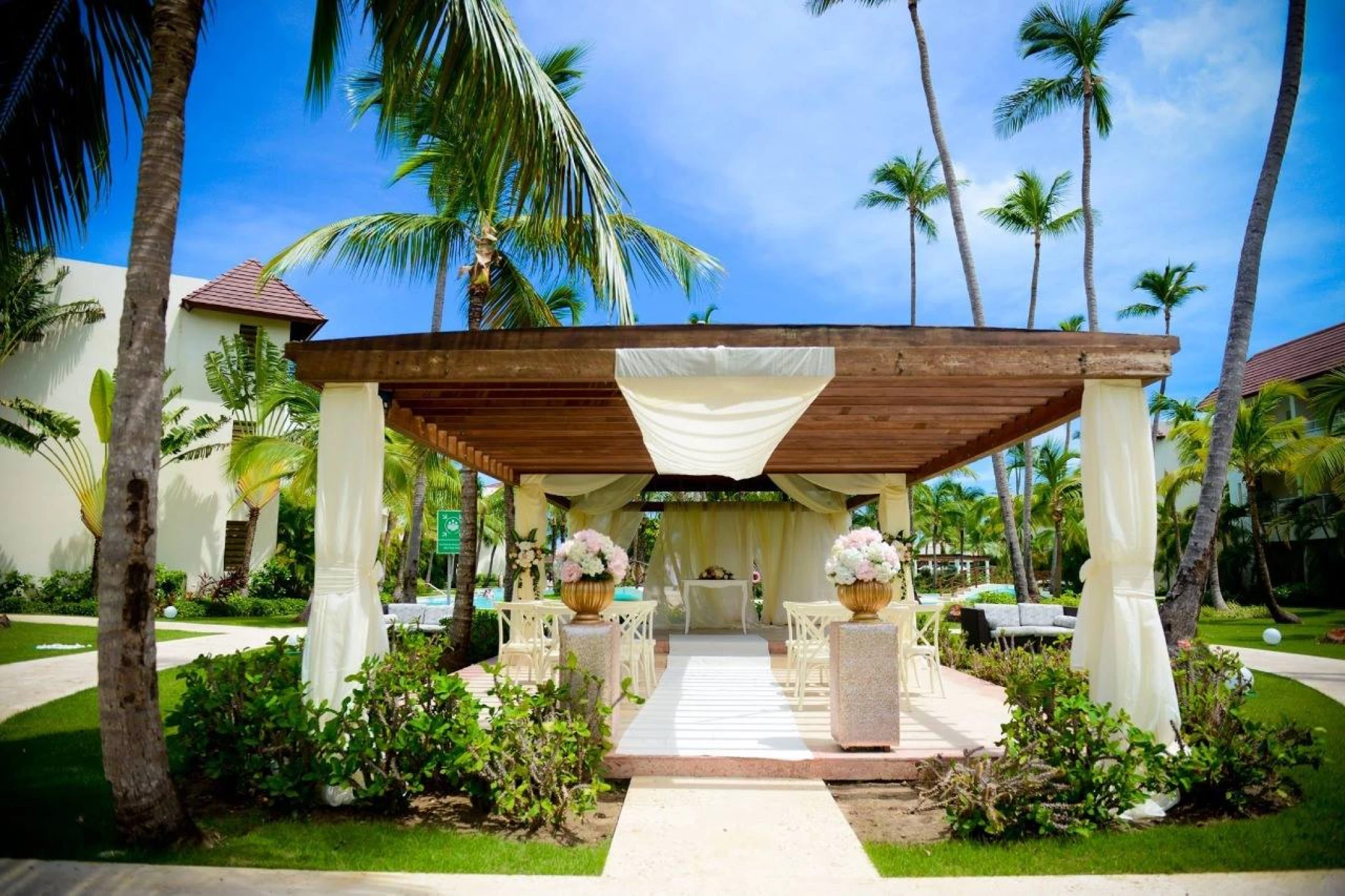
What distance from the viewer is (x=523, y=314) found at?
11641 mm

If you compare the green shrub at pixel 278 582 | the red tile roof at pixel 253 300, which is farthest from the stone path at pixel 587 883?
the red tile roof at pixel 253 300

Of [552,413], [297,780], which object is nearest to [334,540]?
[297,780]

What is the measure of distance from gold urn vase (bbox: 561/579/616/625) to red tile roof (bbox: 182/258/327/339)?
1632 centimetres

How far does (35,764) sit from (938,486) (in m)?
43.5

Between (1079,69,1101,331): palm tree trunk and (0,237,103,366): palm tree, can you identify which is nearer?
(1079,69,1101,331): palm tree trunk

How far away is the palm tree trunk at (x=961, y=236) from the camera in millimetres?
13766

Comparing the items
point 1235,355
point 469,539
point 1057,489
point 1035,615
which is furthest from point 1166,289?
point 469,539

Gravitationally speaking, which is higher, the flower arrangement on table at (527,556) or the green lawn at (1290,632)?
the flower arrangement on table at (527,556)

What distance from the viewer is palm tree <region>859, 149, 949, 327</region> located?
22.4 m

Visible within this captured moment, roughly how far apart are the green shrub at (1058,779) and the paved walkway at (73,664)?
Answer: 440cm

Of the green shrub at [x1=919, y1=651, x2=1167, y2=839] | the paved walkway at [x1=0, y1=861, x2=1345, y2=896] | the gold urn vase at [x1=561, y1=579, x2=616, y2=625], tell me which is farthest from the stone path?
the gold urn vase at [x1=561, y1=579, x2=616, y2=625]

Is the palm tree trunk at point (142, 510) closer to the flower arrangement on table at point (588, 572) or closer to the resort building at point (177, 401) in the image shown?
the flower arrangement on table at point (588, 572)

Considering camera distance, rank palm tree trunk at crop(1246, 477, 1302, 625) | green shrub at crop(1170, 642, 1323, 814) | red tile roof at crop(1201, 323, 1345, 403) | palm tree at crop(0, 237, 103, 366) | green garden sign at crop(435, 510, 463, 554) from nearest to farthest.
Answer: green shrub at crop(1170, 642, 1323, 814), green garden sign at crop(435, 510, 463, 554), palm tree at crop(0, 237, 103, 366), palm tree trunk at crop(1246, 477, 1302, 625), red tile roof at crop(1201, 323, 1345, 403)

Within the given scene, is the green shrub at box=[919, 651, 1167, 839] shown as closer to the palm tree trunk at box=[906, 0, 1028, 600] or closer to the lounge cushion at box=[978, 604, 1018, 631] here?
the lounge cushion at box=[978, 604, 1018, 631]
